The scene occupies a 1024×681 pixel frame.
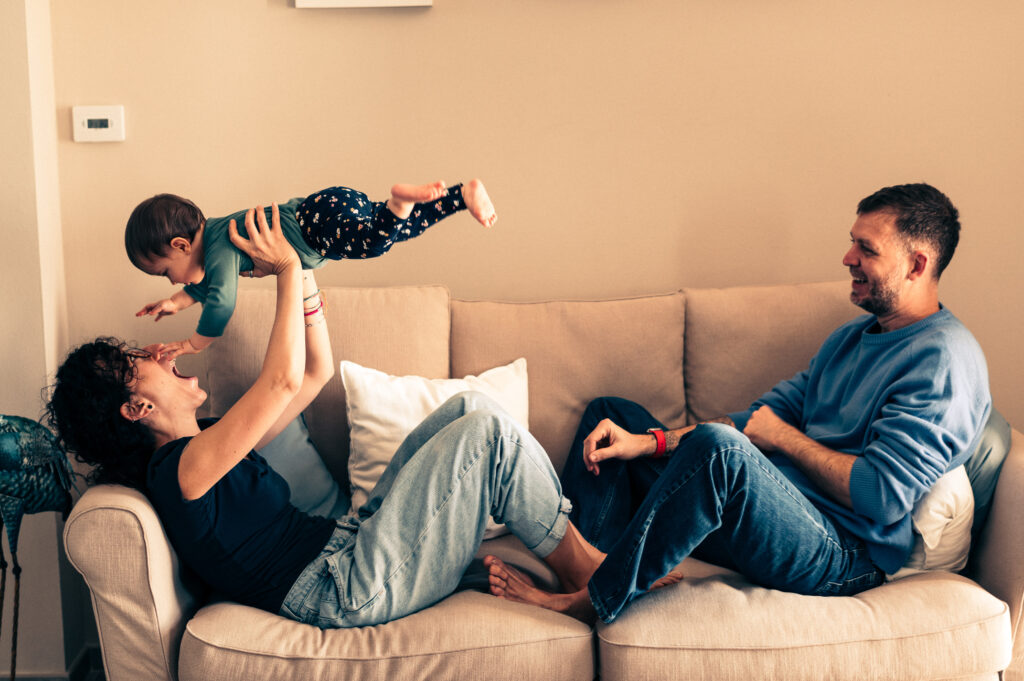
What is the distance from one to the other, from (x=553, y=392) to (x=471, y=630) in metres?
0.76

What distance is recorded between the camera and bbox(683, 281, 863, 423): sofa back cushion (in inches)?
83.8

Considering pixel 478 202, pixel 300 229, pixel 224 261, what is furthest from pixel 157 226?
pixel 478 202

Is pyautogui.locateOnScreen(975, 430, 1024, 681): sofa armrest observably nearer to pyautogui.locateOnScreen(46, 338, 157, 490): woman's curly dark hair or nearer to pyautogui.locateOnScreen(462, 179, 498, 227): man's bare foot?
pyautogui.locateOnScreen(462, 179, 498, 227): man's bare foot

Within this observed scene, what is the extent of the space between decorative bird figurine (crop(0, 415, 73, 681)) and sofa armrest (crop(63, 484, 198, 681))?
0.27m

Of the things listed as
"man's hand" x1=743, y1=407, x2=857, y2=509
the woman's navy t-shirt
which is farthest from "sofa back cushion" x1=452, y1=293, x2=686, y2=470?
the woman's navy t-shirt

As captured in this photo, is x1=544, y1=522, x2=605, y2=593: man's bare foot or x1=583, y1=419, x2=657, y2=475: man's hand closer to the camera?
x1=544, y1=522, x2=605, y2=593: man's bare foot

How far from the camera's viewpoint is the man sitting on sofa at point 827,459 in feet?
4.93

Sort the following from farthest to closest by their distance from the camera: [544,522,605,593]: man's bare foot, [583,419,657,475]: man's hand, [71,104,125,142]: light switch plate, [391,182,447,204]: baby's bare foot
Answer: [71,104,125,142]: light switch plate, [583,419,657,475]: man's hand, [544,522,605,593]: man's bare foot, [391,182,447,204]: baby's bare foot

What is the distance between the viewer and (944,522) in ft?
5.21

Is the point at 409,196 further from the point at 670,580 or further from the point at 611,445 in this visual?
the point at 670,580

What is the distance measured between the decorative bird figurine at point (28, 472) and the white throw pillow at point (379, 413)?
2.09 feet

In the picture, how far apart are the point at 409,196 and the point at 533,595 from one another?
33.3 inches

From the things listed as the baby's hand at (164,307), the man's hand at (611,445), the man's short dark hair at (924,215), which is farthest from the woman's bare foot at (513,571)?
the man's short dark hair at (924,215)

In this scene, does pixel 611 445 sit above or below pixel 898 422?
below
